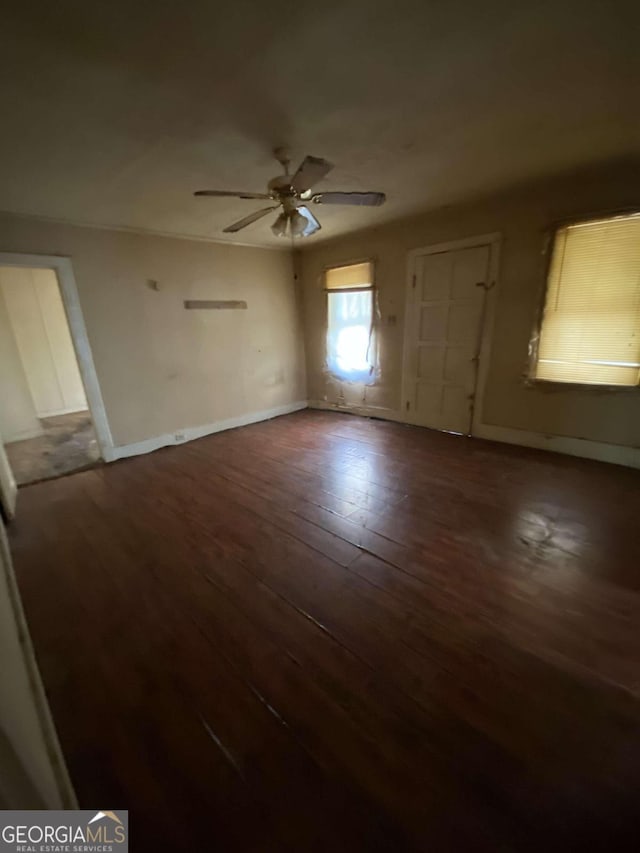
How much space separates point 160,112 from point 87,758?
2.81 m

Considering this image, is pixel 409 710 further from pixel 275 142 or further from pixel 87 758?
pixel 275 142

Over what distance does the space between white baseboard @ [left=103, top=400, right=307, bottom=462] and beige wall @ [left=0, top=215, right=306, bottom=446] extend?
0.07 m

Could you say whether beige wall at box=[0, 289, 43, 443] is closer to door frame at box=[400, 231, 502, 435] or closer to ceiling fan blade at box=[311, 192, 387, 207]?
ceiling fan blade at box=[311, 192, 387, 207]

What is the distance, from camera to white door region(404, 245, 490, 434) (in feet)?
12.2

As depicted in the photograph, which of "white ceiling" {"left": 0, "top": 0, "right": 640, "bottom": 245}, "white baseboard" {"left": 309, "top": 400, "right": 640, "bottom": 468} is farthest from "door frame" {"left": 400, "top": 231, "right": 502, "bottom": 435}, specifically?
"white ceiling" {"left": 0, "top": 0, "right": 640, "bottom": 245}

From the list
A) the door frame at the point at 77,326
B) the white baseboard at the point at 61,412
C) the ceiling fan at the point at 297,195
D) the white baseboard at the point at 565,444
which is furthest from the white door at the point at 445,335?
the white baseboard at the point at 61,412

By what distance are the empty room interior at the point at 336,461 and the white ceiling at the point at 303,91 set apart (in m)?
0.02

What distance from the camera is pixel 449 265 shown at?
3.81 m

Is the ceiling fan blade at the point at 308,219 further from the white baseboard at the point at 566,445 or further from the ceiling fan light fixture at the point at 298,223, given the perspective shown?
the white baseboard at the point at 566,445

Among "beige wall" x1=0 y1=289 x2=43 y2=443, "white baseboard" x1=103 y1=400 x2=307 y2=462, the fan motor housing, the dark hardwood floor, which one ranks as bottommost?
the dark hardwood floor

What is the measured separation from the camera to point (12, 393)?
455cm

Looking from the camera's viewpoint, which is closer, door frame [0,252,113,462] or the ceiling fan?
the ceiling fan

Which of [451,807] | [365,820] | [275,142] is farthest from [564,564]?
[275,142]

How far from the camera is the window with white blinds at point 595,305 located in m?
A: 2.81
